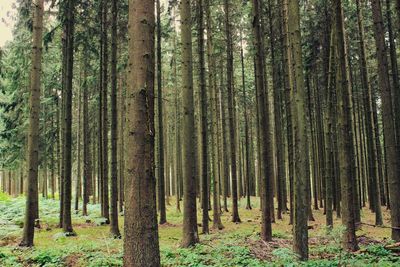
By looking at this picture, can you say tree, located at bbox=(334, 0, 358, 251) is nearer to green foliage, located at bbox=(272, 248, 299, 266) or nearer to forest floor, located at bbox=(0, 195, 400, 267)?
forest floor, located at bbox=(0, 195, 400, 267)

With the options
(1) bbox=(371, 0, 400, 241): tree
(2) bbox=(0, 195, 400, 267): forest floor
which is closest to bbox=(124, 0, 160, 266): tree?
(2) bbox=(0, 195, 400, 267): forest floor

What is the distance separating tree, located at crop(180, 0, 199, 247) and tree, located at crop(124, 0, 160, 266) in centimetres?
563

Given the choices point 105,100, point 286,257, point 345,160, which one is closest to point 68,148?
point 105,100

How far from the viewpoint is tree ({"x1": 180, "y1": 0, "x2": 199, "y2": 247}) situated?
33.4ft

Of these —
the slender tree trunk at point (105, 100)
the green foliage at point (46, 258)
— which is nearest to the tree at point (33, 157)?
the green foliage at point (46, 258)

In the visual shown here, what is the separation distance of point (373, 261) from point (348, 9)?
51.3ft

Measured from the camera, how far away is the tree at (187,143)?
1019cm

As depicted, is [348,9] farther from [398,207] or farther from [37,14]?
[37,14]

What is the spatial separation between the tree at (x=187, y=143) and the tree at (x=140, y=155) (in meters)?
5.63

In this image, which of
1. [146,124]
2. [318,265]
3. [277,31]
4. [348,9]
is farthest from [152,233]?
[348,9]

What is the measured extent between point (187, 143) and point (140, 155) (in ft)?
19.7

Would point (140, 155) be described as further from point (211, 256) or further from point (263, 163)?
point (263, 163)

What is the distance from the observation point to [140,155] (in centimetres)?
441

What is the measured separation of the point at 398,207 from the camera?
392 inches
